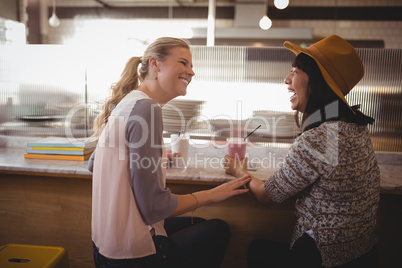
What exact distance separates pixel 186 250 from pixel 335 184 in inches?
24.4

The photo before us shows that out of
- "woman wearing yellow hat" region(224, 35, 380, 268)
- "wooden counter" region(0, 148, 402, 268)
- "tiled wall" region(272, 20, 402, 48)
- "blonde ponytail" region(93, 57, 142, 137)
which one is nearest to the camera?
"woman wearing yellow hat" region(224, 35, 380, 268)

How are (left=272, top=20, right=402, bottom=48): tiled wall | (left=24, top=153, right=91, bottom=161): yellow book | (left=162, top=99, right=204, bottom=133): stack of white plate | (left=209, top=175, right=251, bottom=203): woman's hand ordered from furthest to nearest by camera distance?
(left=272, top=20, right=402, bottom=48): tiled wall < (left=162, top=99, right=204, bottom=133): stack of white plate < (left=24, top=153, right=91, bottom=161): yellow book < (left=209, top=175, right=251, bottom=203): woman's hand

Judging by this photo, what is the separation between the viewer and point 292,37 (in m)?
4.72

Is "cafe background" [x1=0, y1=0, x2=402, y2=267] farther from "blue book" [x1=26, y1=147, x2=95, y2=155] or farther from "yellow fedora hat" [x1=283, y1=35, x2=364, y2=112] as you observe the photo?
"yellow fedora hat" [x1=283, y1=35, x2=364, y2=112]

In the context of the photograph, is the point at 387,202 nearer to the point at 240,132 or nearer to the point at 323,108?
the point at 323,108

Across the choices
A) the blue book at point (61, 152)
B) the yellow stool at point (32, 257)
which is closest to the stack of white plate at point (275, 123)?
the blue book at point (61, 152)

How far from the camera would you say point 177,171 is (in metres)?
1.58

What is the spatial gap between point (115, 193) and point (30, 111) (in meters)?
1.62

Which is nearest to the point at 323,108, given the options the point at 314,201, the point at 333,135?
the point at 333,135

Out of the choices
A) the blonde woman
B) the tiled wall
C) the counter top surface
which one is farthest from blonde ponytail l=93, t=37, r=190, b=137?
the tiled wall

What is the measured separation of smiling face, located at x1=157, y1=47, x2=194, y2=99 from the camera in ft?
4.23

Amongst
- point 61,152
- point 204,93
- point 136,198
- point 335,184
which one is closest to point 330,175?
point 335,184

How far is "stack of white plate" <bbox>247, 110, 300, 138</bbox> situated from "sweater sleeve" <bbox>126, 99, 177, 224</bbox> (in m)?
1.10

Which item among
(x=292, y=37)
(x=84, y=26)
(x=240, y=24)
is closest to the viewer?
(x=292, y=37)
